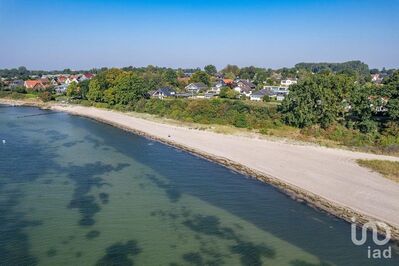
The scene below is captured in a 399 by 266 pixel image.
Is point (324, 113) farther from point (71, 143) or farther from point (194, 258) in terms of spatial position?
point (194, 258)

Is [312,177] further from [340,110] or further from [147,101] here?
[147,101]

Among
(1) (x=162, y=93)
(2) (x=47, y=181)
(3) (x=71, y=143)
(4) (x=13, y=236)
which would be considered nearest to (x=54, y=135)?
(3) (x=71, y=143)

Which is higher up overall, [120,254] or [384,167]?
[384,167]

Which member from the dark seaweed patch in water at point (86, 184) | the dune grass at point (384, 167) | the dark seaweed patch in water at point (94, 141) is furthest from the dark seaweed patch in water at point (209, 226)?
the dark seaweed patch in water at point (94, 141)

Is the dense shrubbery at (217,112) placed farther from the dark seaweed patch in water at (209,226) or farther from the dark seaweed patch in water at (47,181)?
the dark seaweed patch in water at (209,226)

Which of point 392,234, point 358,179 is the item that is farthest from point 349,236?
point 358,179
